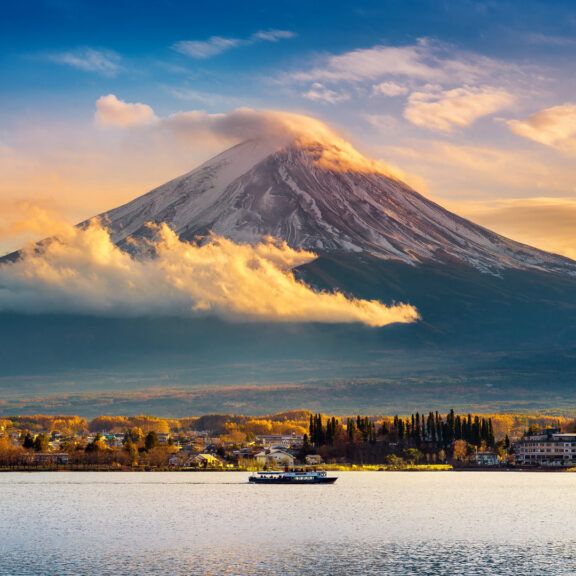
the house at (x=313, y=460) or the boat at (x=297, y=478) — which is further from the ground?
the house at (x=313, y=460)

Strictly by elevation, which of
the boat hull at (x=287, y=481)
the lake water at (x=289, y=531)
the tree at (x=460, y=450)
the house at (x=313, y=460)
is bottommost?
the boat hull at (x=287, y=481)

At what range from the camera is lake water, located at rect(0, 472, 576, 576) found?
68312 mm

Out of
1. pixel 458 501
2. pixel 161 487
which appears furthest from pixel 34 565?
pixel 161 487

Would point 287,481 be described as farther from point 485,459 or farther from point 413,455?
point 485,459

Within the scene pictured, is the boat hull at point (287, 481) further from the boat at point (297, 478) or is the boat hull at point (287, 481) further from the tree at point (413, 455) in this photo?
the tree at point (413, 455)

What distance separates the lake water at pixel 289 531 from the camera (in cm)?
6831

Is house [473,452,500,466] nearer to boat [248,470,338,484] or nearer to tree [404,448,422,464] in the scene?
tree [404,448,422,464]

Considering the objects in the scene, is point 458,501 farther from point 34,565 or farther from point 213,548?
point 34,565

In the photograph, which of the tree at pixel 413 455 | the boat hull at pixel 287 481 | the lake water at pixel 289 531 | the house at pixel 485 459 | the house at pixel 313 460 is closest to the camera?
the lake water at pixel 289 531

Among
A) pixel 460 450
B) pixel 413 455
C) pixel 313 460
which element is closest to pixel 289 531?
pixel 313 460

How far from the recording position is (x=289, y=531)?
85.8m

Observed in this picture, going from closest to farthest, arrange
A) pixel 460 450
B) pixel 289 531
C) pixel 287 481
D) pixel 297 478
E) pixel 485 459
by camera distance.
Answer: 1. pixel 289 531
2. pixel 287 481
3. pixel 297 478
4. pixel 460 450
5. pixel 485 459

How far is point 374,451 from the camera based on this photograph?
19650 cm

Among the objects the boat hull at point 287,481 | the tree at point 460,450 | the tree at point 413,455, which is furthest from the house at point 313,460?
the boat hull at point 287,481
